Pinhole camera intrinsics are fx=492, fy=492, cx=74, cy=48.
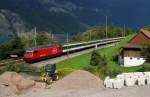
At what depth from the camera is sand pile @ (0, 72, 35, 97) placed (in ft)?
146

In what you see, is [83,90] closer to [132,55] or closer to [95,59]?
[95,59]

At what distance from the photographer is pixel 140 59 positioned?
272ft

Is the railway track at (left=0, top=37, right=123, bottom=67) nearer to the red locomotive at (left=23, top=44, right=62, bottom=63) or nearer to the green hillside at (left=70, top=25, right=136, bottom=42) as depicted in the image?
the red locomotive at (left=23, top=44, right=62, bottom=63)

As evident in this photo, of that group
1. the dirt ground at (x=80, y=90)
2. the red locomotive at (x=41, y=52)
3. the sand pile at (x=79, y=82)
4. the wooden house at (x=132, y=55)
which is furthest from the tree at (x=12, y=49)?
the sand pile at (x=79, y=82)

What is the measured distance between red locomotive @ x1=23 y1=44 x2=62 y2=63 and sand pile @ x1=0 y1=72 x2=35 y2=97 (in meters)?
28.5

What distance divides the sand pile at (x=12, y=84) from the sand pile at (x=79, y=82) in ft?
8.89

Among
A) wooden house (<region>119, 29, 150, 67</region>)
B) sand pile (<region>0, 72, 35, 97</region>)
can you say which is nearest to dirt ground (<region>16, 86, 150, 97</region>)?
sand pile (<region>0, 72, 35, 97</region>)

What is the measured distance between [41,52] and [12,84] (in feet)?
113

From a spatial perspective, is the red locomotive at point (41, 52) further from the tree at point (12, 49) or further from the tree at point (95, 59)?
the tree at point (95, 59)

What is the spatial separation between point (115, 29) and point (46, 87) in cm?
11244

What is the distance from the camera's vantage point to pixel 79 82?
156 ft

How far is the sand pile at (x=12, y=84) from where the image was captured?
44391 millimetres

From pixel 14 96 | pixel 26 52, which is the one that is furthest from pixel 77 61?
pixel 14 96

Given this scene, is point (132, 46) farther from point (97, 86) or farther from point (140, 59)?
point (97, 86)
